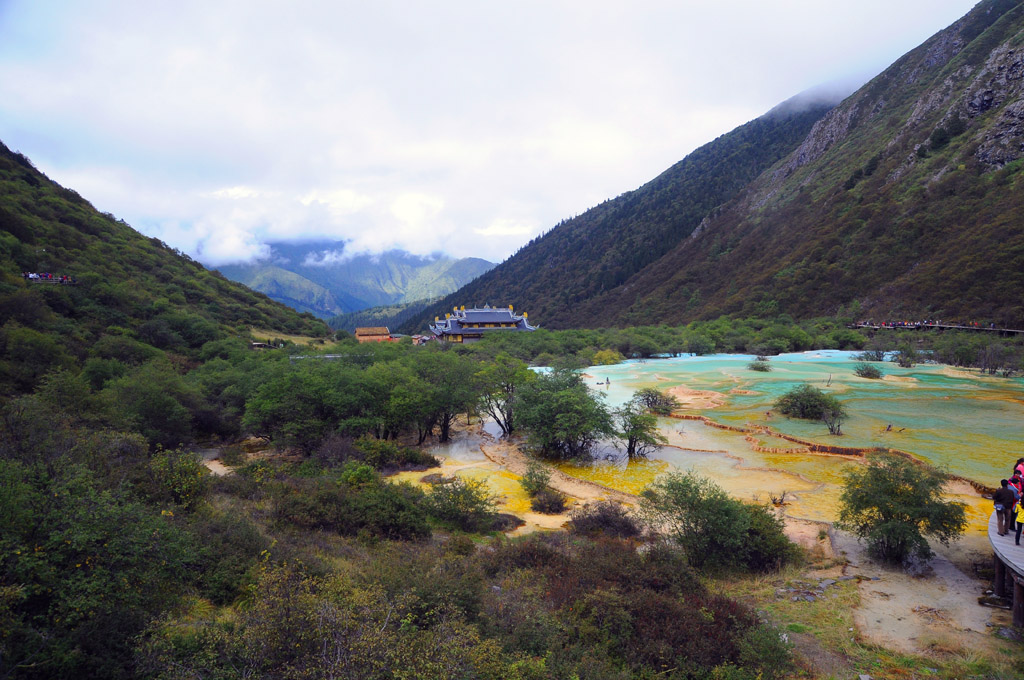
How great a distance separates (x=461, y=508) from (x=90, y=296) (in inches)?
1429

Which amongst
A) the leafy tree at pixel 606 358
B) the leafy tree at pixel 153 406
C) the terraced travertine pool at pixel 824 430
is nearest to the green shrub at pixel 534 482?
the terraced travertine pool at pixel 824 430

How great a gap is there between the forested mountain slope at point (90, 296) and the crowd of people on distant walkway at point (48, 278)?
0.40 m

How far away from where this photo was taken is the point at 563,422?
21562mm

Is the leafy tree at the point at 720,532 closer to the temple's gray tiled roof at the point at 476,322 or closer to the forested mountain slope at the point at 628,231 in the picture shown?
the temple's gray tiled roof at the point at 476,322

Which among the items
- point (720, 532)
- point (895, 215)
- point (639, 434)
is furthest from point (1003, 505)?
point (895, 215)

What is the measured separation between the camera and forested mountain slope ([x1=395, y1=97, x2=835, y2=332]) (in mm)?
114938

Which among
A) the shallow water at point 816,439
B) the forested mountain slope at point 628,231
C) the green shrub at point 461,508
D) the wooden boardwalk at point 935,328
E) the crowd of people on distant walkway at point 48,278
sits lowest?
the shallow water at point 816,439

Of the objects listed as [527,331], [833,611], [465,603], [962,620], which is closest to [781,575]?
[833,611]

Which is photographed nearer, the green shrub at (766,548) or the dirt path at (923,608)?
the dirt path at (923,608)

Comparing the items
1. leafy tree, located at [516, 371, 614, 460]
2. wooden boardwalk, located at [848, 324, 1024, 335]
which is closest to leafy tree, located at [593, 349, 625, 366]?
leafy tree, located at [516, 371, 614, 460]

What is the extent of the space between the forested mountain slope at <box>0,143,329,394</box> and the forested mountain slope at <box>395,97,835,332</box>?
220ft

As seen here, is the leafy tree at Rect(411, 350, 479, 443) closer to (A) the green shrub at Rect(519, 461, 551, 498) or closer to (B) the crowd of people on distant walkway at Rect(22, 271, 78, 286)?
(A) the green shrub at Rect(519, 461, 551, 498)

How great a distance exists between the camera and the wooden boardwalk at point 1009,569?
327 inches

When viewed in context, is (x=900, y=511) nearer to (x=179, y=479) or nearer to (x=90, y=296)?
(x=179, y=479)
